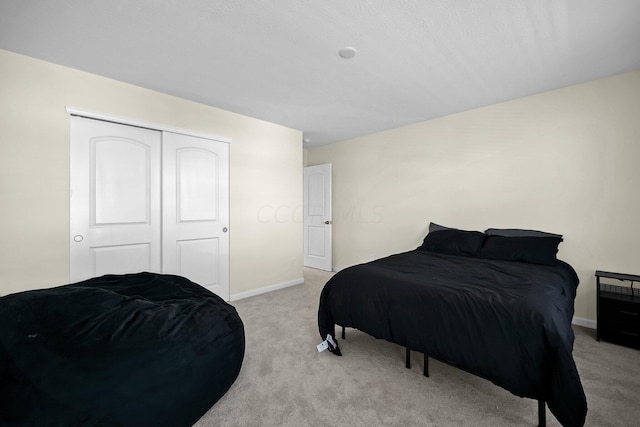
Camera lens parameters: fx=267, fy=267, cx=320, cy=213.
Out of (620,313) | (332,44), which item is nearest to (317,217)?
(332,44)

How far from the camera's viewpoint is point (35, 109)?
229 cm

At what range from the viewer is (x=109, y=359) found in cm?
119

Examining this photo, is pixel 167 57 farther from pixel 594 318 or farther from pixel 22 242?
pixel 594 318

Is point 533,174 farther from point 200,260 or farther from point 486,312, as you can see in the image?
point 200,260

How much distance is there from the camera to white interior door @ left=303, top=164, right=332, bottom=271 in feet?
16.6

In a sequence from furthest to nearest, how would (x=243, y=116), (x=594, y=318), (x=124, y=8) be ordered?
1. (x=243, y=116)
2. (x=594, y=318)
3. (x=124, y=8)

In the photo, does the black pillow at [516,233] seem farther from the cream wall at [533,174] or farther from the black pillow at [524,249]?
the black pillow at [524,249]

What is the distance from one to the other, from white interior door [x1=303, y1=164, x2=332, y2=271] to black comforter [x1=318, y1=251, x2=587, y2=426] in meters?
2.68

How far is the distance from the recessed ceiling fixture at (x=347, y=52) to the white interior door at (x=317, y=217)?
2.82m

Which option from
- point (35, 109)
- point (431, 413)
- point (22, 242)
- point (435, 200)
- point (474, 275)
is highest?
point (35, 109)

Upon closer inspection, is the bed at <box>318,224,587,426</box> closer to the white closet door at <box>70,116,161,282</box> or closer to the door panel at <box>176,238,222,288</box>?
the door panel at <box>176,238,222,288</box>

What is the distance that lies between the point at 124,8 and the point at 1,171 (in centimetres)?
171

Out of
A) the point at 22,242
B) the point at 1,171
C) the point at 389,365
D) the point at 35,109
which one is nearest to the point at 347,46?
the point at 389,365

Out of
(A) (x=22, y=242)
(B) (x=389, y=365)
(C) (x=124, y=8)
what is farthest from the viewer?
(A) (x=22, y=242)
